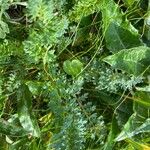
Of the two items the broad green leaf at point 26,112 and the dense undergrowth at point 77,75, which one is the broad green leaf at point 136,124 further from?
the broad green leaf at point 26,112

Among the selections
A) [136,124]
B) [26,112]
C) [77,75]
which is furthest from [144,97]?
[26,112]

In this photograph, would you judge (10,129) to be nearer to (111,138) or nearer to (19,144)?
(19,144)

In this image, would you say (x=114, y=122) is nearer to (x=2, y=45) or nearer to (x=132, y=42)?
(x=132, y=42)

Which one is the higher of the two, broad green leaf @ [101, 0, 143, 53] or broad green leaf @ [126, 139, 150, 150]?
broad green leaf @ [101, 0, 143, 53]

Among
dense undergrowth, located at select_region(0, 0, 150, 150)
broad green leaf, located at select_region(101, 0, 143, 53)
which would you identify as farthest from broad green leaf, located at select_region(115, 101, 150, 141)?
broad green leaf, located at select_region(101, 0, 143, 53)

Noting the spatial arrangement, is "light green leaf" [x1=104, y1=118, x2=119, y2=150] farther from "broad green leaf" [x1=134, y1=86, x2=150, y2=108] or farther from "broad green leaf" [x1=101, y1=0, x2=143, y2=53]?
"broad green leaf" [x1=101, y1=0, x2=143, y2=53]

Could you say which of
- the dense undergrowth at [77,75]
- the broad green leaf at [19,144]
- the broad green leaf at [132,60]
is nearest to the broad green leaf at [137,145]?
the dense undergrowth at [77,75]
